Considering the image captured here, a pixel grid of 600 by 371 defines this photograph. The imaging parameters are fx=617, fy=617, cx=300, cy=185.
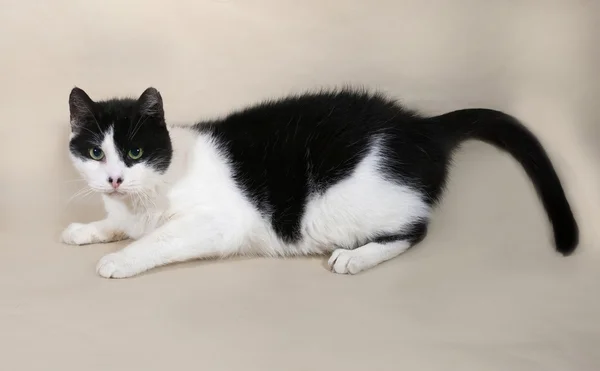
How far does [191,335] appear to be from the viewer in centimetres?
136

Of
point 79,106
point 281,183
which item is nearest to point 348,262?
point 281,183

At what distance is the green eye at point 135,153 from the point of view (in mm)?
1632

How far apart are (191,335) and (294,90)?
1123mm

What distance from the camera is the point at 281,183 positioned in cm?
179

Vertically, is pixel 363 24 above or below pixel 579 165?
above

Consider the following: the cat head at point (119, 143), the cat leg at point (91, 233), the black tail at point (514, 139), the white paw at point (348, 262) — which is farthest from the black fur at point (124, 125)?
the black tail at point (514, 139)

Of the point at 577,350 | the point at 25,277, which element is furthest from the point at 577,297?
the point at 25,277

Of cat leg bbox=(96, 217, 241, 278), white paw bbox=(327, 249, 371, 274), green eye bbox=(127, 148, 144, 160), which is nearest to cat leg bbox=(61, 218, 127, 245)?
cat leg bbox=(96, 217, 241, 278)

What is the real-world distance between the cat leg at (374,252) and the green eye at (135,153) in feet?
1.94

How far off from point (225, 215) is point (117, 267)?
1.07ft

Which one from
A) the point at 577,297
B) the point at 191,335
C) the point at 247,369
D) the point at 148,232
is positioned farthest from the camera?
the point at 148,232

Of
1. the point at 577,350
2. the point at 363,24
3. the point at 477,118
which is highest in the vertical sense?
the point at 363,24

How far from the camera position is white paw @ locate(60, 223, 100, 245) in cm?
190

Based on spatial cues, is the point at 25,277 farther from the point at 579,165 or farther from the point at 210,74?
the point at 579,165
